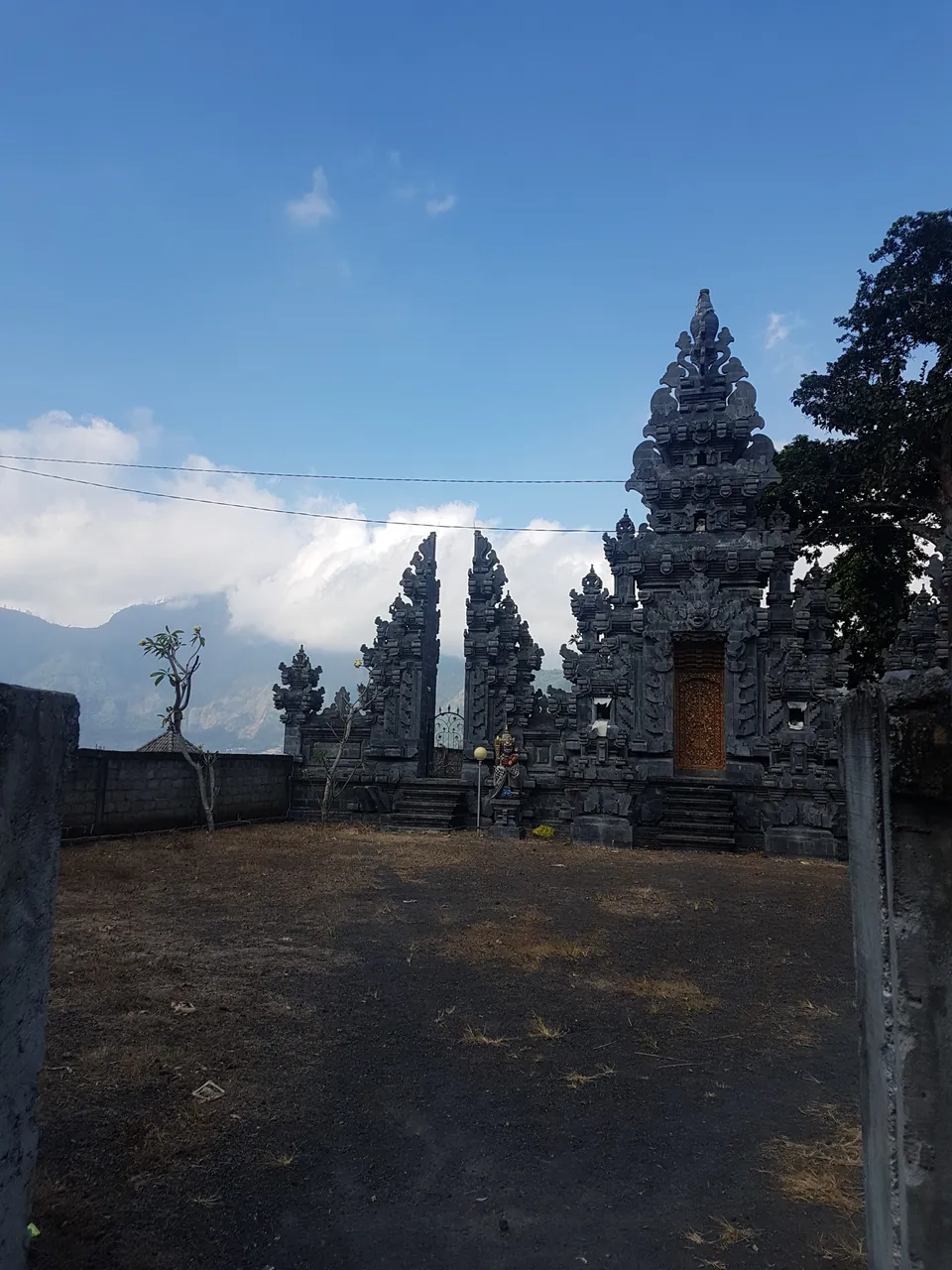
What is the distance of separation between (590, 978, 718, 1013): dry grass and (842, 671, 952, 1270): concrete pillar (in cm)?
388

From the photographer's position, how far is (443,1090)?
441cm

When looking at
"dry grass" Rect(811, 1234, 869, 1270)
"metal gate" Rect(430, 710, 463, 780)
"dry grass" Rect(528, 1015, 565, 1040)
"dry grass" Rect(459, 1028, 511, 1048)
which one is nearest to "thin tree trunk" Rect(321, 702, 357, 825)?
"metal gate" Rect(430, 710, 463, 780)

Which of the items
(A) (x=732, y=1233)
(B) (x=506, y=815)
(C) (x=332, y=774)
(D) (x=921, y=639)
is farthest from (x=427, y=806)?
(A) (x=732, y=1233)

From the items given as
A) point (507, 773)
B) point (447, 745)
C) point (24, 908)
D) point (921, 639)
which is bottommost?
point (507, 773)

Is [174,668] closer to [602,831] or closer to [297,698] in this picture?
[297,698]

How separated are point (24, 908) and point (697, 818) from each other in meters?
15.7

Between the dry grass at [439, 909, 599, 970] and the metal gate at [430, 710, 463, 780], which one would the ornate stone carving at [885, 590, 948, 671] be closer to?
the metal gate at [430, 710, 463, 780]

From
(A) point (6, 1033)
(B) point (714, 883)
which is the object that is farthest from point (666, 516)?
(A) point (6, 1033)

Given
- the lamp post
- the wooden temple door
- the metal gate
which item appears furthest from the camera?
the metal gate

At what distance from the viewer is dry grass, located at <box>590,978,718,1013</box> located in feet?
19.4

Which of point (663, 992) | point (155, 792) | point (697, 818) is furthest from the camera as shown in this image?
point (697, 818)

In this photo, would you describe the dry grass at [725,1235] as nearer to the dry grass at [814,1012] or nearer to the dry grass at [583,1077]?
the dry grass at [583,1077]

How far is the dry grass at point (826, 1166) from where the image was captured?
341 cm

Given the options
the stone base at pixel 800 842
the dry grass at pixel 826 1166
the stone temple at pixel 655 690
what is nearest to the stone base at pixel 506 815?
the stone temple at pixel 655 690
